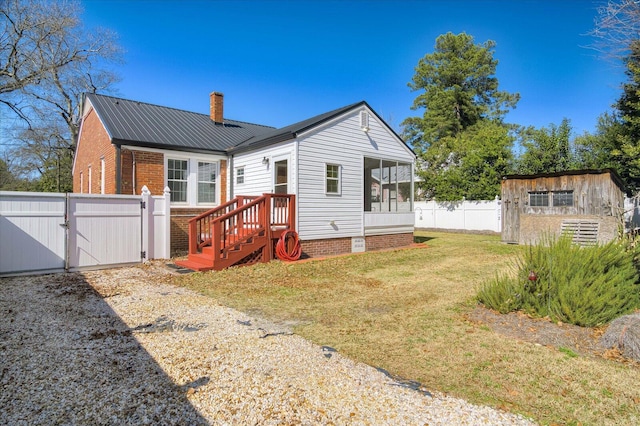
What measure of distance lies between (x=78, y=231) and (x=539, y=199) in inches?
626

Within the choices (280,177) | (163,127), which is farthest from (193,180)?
(280,177)

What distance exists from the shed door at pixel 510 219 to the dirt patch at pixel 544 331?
11.1 meters

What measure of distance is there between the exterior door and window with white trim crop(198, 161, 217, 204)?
10.0ft

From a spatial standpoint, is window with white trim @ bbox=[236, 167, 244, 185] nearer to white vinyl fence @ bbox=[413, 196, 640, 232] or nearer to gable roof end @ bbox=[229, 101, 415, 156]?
gable roof end @ bbox=[229, 101, 415, 156]

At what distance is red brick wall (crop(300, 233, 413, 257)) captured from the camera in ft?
35.0

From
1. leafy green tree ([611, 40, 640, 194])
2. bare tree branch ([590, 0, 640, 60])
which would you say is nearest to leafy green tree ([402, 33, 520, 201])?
leafy green tree ([611, 40, 640, 194])

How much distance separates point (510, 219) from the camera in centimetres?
1495

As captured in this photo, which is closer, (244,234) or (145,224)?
(145,224)

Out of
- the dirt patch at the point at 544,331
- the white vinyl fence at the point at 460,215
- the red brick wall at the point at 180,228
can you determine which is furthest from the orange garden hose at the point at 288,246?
the white vinyl fence at the point at 460,215

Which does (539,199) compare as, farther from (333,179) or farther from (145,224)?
(145,224)

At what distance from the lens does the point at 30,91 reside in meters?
21.8

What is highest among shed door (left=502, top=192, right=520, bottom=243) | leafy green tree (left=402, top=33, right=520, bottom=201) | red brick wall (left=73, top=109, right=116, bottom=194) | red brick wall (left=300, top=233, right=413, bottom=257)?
leafy green tree (left=402, top=33, right=520, bottom=201)

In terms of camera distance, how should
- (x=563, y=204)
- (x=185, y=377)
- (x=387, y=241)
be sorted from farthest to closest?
(x=563, y=204) → (x=387, y=241) → (x=185, y=377)

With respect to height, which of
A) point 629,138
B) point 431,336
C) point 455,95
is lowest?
point 431,336
